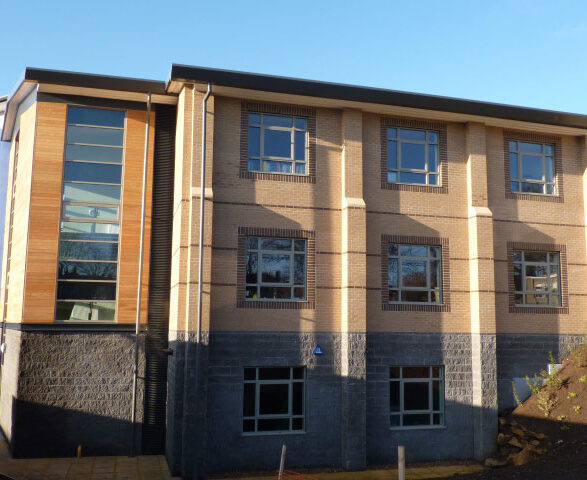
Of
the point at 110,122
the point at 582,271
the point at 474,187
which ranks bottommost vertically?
the point at 582,271

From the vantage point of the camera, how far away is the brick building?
15.1m

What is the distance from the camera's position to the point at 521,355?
17.0 m

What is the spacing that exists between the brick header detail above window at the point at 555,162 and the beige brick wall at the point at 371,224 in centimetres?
16

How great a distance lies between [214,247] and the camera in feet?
49.6

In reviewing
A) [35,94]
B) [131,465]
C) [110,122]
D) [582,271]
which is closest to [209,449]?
[131,465]

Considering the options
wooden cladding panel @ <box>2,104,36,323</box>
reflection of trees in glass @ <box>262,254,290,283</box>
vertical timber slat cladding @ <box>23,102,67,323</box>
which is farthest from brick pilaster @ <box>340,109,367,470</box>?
wooden cladding panel @ <box>2,104,36,323</box>

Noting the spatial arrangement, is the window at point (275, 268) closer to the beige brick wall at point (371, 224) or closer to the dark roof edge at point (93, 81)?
the beige brick wall at point (371, 224)

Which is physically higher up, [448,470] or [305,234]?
[305,234]

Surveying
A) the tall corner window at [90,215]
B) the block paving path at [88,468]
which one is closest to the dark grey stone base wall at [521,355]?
the block paving path at [88,468]

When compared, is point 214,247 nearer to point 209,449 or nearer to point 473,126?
point 209,449

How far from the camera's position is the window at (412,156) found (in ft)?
55.6

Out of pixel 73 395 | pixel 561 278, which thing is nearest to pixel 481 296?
pixel 561 278

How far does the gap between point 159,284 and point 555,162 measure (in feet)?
39.7

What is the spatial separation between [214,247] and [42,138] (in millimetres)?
5743
